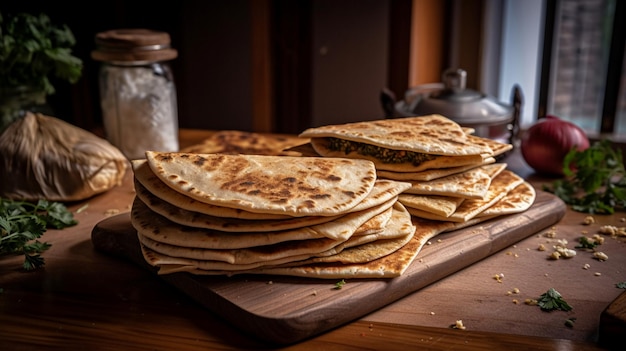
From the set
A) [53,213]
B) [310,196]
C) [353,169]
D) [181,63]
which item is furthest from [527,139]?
[181,63]

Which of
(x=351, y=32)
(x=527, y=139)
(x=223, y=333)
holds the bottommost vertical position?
(x=223, y=333)

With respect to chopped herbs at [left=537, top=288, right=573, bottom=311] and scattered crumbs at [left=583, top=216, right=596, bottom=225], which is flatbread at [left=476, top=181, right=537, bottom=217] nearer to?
scattered crumbs at [left=583, top=216, right=596, bottom=225]

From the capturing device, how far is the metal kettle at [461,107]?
2.10m

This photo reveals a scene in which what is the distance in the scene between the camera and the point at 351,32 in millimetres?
2943

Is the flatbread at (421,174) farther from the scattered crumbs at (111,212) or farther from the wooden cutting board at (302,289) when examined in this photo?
the scattered crumbs at (111,212)

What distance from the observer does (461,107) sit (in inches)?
83.4

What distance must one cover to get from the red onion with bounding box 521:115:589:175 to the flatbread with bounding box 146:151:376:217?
2.64 ft

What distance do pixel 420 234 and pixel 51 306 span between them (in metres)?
0.74

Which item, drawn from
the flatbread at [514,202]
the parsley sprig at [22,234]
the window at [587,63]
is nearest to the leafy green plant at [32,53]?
the parsley sprig at [22,234]

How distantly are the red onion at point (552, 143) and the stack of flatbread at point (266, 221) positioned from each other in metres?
0.83

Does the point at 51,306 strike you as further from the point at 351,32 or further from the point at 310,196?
the point at 351,32

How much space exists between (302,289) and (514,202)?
0.66 m

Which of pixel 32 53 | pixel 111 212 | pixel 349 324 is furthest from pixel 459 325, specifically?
pixel 32 53

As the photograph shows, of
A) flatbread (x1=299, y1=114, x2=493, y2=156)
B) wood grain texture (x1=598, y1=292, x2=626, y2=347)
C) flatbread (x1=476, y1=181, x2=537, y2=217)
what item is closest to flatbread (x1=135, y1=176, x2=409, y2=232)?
flatbread (x1=299, y1=114, x2=493, y2=156)
